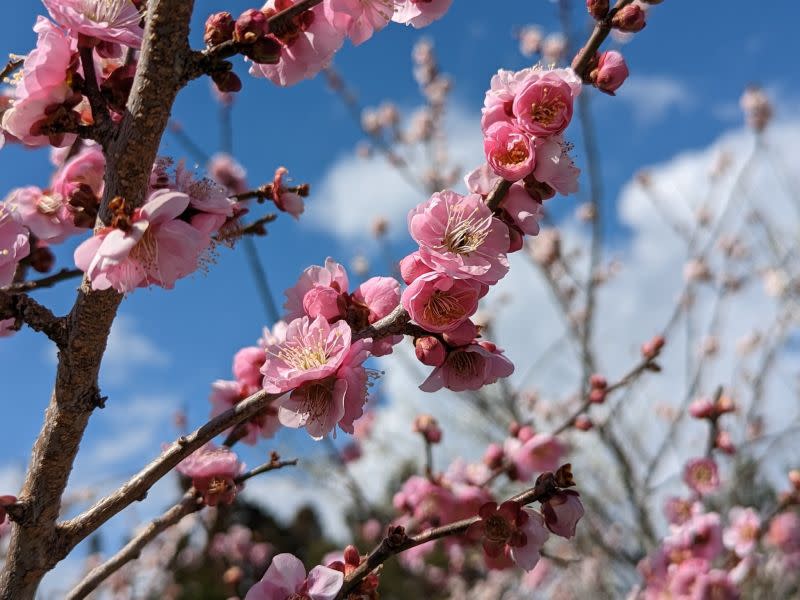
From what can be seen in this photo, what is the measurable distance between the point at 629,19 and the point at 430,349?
703 mm

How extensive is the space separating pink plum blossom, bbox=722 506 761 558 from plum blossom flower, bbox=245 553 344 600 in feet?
6.75

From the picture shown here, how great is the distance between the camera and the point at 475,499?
2188 millimetres

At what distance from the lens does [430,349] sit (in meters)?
1.15

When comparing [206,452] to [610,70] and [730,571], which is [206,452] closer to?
[610,70]

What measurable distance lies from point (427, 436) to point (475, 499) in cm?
25

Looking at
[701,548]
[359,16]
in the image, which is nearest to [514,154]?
[359,16]

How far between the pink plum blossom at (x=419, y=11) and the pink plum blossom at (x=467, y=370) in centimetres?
61

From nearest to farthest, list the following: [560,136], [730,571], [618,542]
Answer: [560,136] → [730,571] → [618,542]

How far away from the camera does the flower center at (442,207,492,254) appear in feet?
3.65

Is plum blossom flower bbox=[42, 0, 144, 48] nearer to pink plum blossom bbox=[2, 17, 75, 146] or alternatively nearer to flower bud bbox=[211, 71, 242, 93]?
pink plum blossom bbox=[2, 17, 75, 146]

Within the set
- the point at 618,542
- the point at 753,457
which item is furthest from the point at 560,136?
the point at 753,457

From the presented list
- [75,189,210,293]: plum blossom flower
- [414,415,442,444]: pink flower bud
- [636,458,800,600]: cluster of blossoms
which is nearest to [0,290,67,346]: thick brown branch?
[75,189,210,293]: plum blossom flower

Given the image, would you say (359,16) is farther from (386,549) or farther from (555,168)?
Result: (386,549)

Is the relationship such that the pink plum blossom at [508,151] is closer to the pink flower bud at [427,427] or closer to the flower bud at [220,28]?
the flower bud at [220,28]
